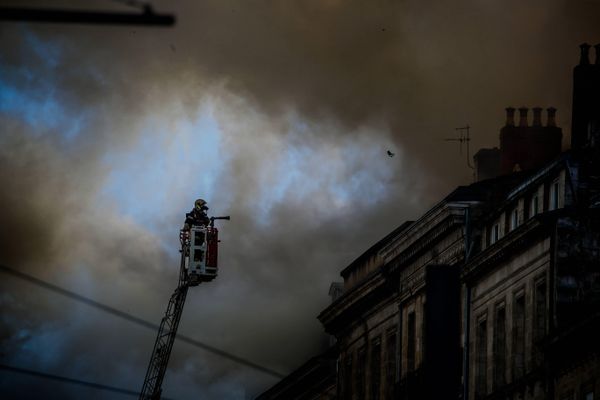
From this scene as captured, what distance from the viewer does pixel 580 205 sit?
72750 mm

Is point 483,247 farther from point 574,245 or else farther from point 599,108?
point 574,245

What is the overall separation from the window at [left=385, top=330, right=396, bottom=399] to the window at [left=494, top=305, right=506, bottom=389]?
63.7ft

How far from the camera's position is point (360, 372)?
107562mm

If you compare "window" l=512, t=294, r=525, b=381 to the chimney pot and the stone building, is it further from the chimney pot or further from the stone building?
the chimney pot

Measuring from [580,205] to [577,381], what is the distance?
27.2 feet

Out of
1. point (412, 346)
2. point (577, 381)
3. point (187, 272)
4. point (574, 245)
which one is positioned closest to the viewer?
point (577, 381)

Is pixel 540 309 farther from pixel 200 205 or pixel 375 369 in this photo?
pixel 200 205

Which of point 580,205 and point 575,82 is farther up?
point 575,82

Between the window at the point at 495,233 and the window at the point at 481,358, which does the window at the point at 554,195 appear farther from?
the window at the point at 481,358

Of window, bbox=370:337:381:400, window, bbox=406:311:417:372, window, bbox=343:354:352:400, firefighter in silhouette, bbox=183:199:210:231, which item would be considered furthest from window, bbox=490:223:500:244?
firefighter in silhouette, bbox=183:199:210:231

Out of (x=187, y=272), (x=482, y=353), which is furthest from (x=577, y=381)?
(x=187, y=272)

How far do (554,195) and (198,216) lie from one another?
55928mm

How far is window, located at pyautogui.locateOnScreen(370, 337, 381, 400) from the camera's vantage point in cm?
10300

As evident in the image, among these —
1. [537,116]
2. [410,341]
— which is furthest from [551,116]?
[410,341]
